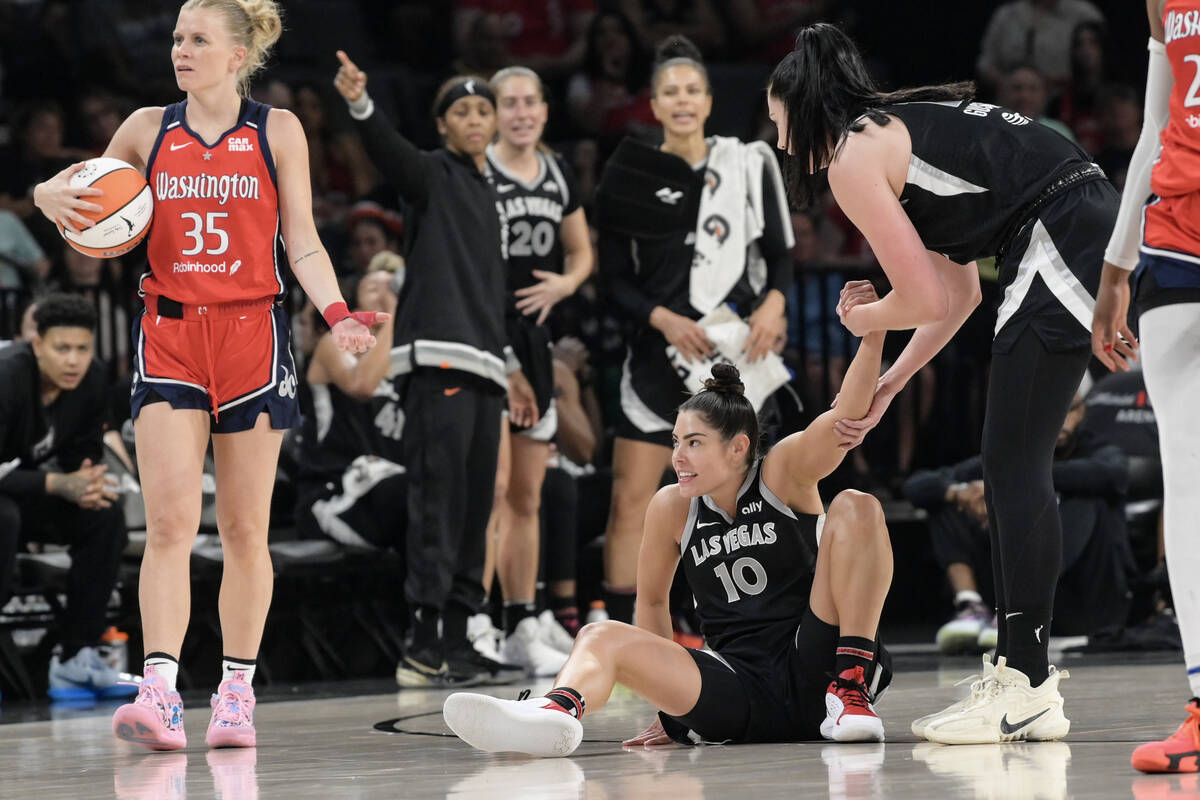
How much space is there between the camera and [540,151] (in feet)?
22.1

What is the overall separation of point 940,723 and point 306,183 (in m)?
2.09

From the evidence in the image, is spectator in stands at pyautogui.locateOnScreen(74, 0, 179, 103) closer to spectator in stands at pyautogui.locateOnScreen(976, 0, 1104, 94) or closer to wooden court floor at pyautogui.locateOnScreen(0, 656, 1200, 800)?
spectator in stands at pyautogui.locateOnScreen(976, 0, 1104, 94)

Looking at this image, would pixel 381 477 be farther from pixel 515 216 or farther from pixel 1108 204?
pixel 1108 204

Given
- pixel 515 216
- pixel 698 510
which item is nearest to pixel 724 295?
pixel 515 216

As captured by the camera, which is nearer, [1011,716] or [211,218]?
[1011,716]

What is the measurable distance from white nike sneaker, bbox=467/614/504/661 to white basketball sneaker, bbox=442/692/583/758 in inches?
108

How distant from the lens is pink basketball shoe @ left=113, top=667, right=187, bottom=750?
3969mm

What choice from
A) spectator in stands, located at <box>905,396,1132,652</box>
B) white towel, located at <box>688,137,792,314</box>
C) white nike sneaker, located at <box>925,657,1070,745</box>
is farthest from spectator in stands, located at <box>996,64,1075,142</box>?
white nike sneaker, located at <box>925,657,1070,745</box>

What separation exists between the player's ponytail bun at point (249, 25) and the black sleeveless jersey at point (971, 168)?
175 cm

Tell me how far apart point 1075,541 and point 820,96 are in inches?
154

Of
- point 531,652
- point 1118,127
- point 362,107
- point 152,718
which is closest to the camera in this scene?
point 152,718

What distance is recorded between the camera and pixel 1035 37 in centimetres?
1053

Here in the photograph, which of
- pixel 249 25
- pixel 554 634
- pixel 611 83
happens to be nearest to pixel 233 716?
pixel 249 25

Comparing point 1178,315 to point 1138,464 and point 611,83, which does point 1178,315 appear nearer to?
point 1138,464
